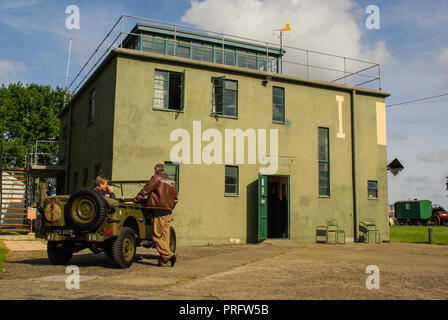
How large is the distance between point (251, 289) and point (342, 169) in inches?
511

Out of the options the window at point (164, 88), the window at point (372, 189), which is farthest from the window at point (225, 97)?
the window at point (372, 189)

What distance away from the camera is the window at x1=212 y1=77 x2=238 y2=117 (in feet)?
52.9

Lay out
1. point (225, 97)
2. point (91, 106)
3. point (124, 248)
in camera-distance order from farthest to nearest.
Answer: point (91, 106)
point (225, 97)
point (124, 248)

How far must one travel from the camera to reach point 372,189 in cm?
1881

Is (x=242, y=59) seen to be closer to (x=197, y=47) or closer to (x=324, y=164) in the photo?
(x=197, y=47)

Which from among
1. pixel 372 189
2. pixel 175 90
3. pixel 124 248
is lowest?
pixel 124 248

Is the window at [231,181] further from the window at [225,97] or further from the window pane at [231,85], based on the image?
the window pane at [231,85]

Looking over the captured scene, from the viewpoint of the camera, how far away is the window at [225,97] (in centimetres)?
1611

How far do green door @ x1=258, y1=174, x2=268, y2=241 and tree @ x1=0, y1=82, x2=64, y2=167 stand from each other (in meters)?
25.0

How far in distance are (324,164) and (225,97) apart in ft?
16.6

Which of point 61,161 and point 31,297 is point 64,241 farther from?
point 61,161

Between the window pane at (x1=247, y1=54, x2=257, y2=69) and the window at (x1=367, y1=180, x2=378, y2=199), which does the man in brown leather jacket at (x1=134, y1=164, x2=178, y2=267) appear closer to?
the window at (x1=367, y1=180, x2=378, y2=199)

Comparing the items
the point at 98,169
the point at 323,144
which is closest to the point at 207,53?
the point at 323,144

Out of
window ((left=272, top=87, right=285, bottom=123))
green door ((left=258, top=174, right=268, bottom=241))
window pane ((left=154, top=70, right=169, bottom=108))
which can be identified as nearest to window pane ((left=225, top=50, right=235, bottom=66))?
window ((left=272, top=87, right=285, bottom=123))
